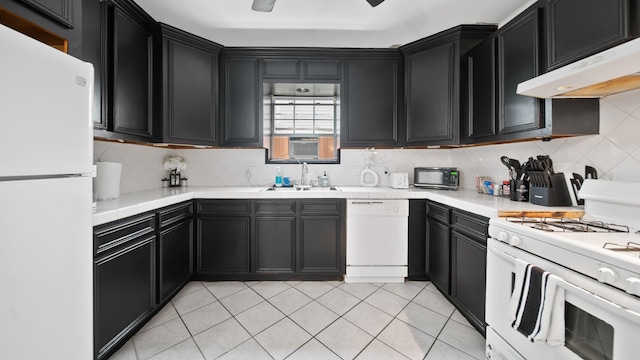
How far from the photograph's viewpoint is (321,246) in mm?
2533

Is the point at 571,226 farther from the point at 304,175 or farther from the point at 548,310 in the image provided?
the point at 304,175

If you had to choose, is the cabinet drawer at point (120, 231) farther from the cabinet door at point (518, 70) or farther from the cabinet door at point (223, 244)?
the cabinet door at point (518, 70)

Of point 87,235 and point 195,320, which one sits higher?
point 87,235

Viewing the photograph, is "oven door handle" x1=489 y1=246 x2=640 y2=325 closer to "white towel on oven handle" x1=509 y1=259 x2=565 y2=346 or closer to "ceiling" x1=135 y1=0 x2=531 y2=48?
"white towel on oven handle" x1=509 y1=259 x2=565 y2=346

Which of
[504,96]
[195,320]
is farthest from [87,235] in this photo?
[504,96]

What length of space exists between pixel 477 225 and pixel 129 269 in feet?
7.84

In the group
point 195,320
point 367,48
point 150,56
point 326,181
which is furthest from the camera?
point 326,181

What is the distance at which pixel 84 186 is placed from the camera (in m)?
1.07

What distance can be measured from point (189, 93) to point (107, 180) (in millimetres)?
1113

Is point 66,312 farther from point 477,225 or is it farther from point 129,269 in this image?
point 477,225

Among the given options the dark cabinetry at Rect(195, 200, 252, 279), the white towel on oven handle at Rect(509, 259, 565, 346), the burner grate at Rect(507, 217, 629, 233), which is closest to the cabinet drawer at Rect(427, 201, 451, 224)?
the burner grate at Rect(507, 217, 629, 233)

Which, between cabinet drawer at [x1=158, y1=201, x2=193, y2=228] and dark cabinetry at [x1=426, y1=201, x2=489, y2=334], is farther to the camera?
cabinet drawer at [x1=158, y1=201, x2=193, y2=228]

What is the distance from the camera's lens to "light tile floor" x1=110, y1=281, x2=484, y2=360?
1599mm

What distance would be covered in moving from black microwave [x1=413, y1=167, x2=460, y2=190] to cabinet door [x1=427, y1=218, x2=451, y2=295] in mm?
468
